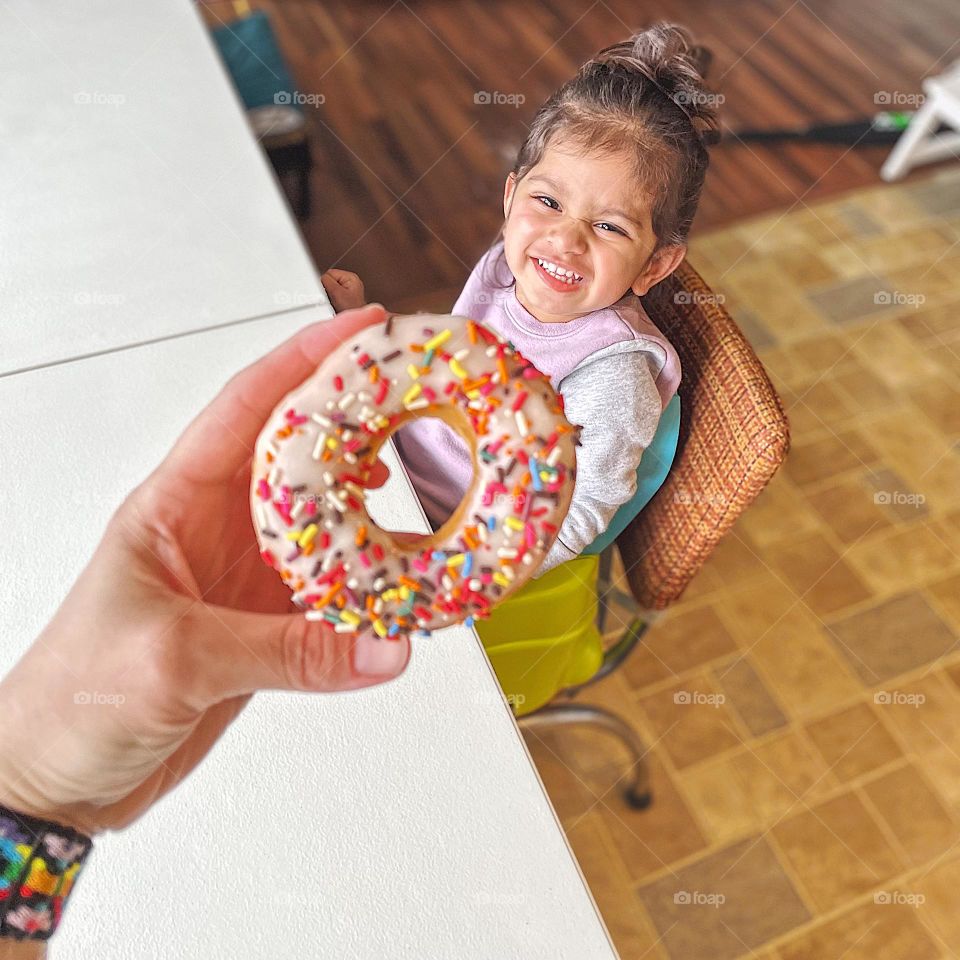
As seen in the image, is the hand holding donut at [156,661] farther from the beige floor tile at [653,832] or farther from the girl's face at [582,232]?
the beige floor tile at [653,832]

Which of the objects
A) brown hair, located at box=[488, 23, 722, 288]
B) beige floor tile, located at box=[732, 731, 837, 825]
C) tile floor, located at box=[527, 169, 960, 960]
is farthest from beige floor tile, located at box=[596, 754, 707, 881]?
brown hair, located at box=[488, 23, 722, 288]

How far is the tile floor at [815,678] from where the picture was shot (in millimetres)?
1336

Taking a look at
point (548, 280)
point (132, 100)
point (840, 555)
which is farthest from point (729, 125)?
point (548, 280)

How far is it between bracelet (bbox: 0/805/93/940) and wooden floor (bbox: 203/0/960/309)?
4.16 feet

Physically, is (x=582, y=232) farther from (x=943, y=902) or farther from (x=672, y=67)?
(x=943, y=902)

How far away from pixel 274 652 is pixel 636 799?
95 centimetres

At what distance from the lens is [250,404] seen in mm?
743

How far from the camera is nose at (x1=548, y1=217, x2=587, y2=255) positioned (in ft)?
2.10

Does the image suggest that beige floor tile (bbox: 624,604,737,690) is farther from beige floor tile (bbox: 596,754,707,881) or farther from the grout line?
the grout line

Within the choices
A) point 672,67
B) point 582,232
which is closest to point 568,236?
point 582,232

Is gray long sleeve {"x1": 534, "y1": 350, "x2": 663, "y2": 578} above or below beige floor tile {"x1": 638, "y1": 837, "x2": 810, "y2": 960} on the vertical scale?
above

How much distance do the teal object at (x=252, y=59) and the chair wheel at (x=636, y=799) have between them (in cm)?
155

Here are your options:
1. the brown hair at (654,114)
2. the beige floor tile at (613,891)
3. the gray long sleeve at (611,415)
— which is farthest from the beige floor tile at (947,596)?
the brown hair at (654,114)

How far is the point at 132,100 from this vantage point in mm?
1147
